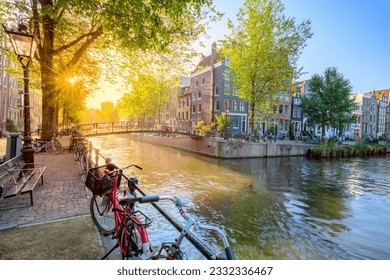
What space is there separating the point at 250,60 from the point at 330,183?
14.6 m

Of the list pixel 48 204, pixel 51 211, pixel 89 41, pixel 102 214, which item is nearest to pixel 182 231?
pixel 102 214

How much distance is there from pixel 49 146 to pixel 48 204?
902 centimetres

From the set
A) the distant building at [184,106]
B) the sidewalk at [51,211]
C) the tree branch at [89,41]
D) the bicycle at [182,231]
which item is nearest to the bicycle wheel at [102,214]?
the sidewalk at [51,211]

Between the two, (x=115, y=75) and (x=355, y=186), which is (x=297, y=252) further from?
(x=115, y=75)

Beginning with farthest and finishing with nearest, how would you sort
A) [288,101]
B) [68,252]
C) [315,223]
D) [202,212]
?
[288,101]
[202,212]
[315,223]
[68,252]

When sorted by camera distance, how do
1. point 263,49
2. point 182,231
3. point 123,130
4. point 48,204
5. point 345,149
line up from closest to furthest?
point 182,231 → point 48,204 → point 263,49 → point 123,130 → point 345,149

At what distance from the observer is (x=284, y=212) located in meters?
8.29

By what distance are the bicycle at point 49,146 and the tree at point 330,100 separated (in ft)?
104

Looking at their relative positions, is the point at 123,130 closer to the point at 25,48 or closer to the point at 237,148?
the point at 237,148

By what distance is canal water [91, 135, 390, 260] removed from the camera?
230 inches

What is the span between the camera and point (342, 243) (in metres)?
6.17

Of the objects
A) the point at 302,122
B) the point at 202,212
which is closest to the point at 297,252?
the point at 202,212

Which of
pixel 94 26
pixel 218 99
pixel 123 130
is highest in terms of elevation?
pixel 94 26

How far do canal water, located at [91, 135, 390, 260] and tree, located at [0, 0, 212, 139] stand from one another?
5474mm
